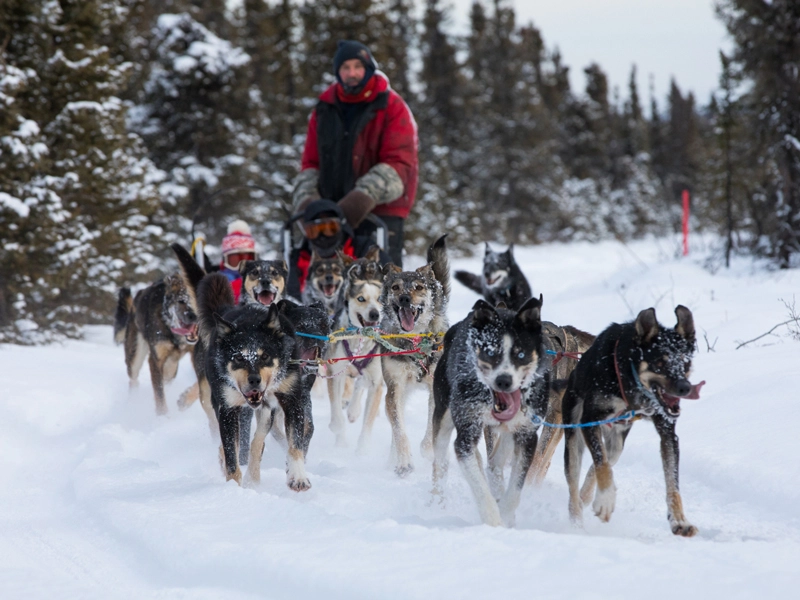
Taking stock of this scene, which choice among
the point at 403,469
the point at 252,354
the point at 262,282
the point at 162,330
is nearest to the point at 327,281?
the point at 262,282

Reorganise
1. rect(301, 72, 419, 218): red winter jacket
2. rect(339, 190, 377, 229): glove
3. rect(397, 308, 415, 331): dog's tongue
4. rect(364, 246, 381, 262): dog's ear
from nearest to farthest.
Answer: rect(397, 308, 415, 331): dog's tongue
rect(364, 246, 381, 262): dog's ear
rect(339, 190, 377, 229): glove
rect(301, 72, 419, 218): red winter jacket

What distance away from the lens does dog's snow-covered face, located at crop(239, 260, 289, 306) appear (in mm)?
5477

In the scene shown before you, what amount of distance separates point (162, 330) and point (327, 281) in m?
1.38

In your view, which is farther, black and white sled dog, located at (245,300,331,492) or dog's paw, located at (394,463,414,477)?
dog's paw, located at (394,463,414,477)

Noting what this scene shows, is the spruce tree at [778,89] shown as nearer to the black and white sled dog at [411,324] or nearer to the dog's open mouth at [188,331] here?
the black and white sled dog at [411,324]

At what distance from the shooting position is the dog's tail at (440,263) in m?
4.87

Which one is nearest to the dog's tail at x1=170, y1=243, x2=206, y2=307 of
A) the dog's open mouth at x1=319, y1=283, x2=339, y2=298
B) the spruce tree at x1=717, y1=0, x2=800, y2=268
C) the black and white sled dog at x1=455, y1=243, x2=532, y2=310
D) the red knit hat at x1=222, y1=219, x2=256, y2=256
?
the dog's open mouth at x1=319, y1=283, x2=339, y2=298

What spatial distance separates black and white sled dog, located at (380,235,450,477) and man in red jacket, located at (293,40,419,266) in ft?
5.24

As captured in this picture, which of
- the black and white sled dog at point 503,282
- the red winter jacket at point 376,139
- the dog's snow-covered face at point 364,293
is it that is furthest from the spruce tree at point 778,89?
the dog's snow-covered face at point 364,293

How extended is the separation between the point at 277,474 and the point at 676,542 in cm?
236

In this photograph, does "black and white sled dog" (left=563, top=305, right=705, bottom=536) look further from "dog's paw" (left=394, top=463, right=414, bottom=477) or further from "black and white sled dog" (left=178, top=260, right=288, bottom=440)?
"black and white sled dog" (left=178, top=260, right=288, bottom=440)

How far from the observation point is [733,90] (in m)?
11.1

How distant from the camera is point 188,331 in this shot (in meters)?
5.65

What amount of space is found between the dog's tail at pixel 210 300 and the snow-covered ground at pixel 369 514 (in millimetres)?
846
